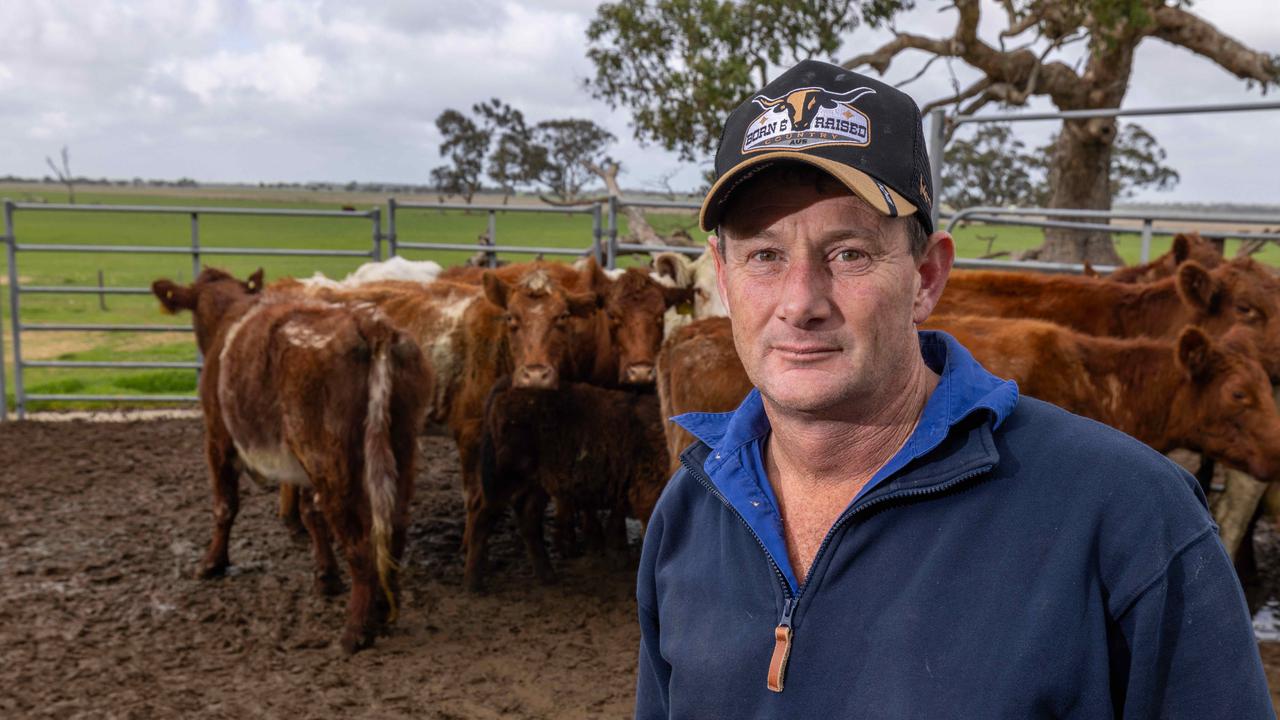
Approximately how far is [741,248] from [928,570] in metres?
0.57

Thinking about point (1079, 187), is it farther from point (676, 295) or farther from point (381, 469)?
point (381, 469)

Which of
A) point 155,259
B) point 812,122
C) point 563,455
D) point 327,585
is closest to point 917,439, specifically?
point 812,122

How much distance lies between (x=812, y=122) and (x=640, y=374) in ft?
17.3

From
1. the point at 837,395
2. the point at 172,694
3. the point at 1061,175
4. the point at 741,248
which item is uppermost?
the point at 1061,175

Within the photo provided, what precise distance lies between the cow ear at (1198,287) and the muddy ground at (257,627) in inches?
80.7

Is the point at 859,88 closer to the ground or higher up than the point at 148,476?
higher up

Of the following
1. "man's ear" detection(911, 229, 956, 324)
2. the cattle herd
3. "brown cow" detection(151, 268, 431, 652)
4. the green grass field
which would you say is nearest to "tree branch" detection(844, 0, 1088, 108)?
the green grass field

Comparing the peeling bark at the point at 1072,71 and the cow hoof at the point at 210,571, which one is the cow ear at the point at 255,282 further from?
the peeling bark at the point at 1072,71

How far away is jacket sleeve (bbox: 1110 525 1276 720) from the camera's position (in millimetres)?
1233

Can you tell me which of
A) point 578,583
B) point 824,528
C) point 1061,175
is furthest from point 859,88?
point 1061,175

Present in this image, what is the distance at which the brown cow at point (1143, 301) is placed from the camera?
239 inches

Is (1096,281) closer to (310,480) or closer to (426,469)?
(310,480)

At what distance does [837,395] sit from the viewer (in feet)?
5.00

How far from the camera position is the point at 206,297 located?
7.15 meters
